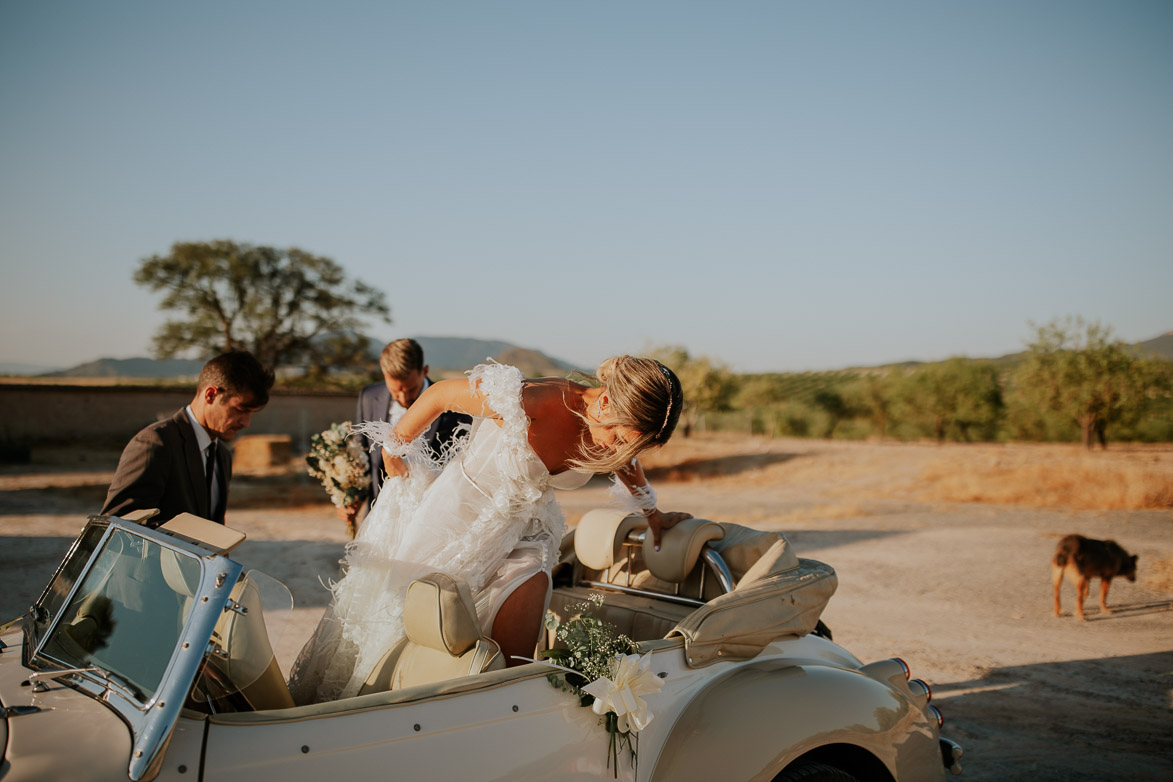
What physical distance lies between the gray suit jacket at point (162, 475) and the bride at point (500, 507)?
2.47 ft

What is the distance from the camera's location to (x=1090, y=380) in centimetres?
2889

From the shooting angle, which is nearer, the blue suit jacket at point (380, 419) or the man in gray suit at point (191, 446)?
the man in gray suit at point (191, 446)

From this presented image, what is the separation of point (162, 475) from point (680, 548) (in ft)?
7.29

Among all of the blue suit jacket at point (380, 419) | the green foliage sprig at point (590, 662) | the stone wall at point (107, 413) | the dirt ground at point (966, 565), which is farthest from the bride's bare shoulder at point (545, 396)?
the stone wall at point (107, 413)

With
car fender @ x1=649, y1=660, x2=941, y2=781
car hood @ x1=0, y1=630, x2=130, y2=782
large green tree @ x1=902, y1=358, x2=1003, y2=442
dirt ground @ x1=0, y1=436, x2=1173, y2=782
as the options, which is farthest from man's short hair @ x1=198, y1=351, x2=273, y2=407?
large green tree @ x1=902, y1=358, x2=1003, y2=442

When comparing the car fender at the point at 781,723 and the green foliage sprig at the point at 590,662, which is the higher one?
the green foliage sprig at the point at 590,662

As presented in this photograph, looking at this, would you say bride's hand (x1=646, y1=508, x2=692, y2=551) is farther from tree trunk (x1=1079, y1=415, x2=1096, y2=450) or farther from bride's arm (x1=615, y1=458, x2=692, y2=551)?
tree trunk (x1=1079, y1=415, x2=1096, y2=450)

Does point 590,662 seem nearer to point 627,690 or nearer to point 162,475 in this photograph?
point 627,690

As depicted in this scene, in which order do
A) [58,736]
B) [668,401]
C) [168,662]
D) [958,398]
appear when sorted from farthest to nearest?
1. [958,398]
2. [668,401]
3. [168,662]
4. [58,736]

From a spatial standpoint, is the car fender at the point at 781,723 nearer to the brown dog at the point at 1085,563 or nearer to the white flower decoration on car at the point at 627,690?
the white flower decoration on car at the point at 627,690

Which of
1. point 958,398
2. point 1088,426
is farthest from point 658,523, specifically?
point 958,398

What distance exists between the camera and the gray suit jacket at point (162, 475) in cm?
287

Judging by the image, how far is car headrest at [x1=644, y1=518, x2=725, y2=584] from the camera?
3.32 meters

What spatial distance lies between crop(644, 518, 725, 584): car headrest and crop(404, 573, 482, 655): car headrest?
1223 millimetres
